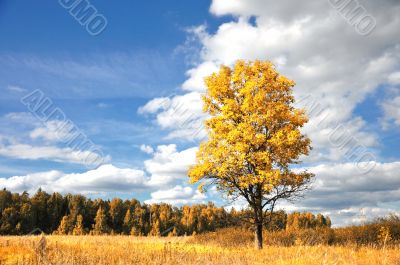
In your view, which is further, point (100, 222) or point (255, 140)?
point (100, 222)

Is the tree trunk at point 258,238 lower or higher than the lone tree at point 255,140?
lower

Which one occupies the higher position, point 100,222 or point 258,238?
point 100,222

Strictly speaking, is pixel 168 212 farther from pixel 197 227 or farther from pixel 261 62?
pixel 261 62

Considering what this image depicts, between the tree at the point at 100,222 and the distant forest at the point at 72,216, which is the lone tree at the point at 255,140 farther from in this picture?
the tree at the point at 100,222

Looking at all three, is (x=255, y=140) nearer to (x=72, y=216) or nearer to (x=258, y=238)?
(x=258, y=238)

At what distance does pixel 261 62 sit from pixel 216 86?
3.06 meters

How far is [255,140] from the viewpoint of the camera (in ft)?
68.0

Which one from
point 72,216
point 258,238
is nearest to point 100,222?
point 72,216

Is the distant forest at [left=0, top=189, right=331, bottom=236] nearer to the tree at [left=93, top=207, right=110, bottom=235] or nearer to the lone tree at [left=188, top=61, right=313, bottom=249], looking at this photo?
the tree at [left=93, top=207, right=110, bottom=235]

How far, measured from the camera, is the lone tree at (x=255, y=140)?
2080 centimetres

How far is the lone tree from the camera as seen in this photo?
20.8 metres

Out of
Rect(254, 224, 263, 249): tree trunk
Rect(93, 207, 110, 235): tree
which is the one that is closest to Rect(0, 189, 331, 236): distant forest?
Rect(93, 207, 110, 235): tree

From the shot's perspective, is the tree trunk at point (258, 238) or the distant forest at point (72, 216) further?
the distant forest at point (72, 216)

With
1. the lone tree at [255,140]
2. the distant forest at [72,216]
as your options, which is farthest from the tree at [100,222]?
the lone tree at [255,140]
